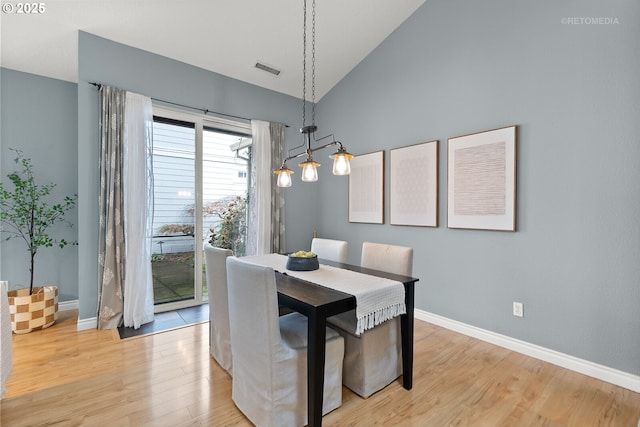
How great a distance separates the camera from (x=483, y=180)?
8.87ft

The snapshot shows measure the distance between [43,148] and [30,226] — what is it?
0.92m

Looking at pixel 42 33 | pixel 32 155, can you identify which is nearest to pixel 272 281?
pixel 42 33

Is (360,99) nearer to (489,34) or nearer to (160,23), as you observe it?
(489,34)

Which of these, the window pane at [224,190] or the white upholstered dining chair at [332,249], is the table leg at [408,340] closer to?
the white upholstered dining chair at [332,249]

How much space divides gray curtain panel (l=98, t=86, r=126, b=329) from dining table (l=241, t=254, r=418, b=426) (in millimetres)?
1967

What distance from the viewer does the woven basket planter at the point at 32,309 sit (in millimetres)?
2758

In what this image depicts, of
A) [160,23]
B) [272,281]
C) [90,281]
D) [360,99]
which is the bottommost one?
[90,281]

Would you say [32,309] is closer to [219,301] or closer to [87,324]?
[87,324]

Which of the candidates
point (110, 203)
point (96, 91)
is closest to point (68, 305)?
point (110, 203)

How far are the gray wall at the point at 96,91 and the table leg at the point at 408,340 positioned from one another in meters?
3.06

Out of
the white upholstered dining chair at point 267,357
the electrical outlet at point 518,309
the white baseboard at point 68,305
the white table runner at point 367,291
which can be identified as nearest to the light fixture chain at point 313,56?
the white table runner at point 367,291

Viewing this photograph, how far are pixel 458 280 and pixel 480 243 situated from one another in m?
0.46

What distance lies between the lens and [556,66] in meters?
2.33

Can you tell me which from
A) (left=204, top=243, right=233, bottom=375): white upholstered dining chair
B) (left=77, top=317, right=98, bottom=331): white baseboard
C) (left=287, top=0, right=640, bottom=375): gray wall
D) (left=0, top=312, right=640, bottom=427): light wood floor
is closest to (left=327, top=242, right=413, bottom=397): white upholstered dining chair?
(left=0, top=312, right=640, bottom=427): light wood floor
